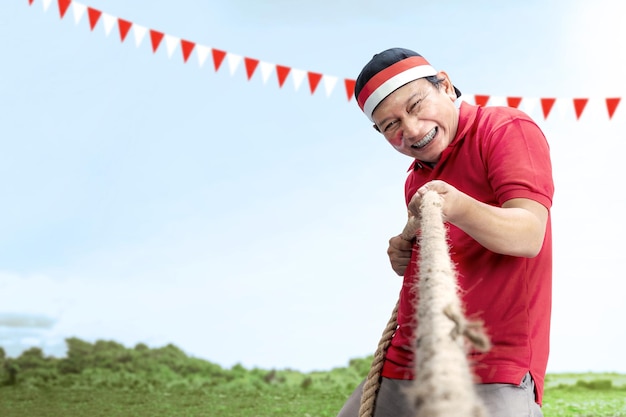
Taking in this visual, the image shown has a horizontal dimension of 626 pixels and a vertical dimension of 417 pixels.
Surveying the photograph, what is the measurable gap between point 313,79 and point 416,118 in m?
2.93

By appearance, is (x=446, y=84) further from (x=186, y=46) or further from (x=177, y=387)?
(x=177, y=387)

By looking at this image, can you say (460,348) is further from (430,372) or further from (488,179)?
(488,179)

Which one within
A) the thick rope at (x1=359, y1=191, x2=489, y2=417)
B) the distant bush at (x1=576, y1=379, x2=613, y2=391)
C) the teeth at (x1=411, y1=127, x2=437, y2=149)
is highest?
the teeth at (x1=411, y1=127, x2=437, y2=149)

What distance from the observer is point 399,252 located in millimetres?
1156

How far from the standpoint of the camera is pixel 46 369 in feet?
14.6

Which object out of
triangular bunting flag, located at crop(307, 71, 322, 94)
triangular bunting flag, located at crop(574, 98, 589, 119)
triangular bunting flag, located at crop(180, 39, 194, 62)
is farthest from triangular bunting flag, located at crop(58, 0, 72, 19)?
triangular bunting flag, located at crop(574, 98, 589, 119)

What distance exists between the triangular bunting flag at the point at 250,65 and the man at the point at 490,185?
286 centimetres

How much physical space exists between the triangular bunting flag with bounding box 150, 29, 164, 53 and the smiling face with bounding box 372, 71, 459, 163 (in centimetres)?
302

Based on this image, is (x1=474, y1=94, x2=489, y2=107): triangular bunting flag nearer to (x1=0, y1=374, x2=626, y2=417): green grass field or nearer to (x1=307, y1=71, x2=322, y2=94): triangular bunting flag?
(x1=307, y1=71, x2=322, y2=94): triangular bunting flag

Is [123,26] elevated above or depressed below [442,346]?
above

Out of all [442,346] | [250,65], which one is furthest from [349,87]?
[442,346]

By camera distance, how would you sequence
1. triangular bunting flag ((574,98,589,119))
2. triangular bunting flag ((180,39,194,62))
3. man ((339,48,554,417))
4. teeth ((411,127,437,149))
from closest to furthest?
1. man ((339,48,554,417))
2. teeth ((411,127,437,149))
3. triangular bunting flag ((574,98,589,119))
4. triangular bunting flag ((180,39,194,62))

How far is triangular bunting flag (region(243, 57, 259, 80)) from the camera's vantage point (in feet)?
12.8

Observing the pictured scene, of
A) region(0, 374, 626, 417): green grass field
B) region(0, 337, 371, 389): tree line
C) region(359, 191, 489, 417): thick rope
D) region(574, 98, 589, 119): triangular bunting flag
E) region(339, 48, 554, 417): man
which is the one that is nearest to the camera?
region(359, 191, 489, 417): thick rope
